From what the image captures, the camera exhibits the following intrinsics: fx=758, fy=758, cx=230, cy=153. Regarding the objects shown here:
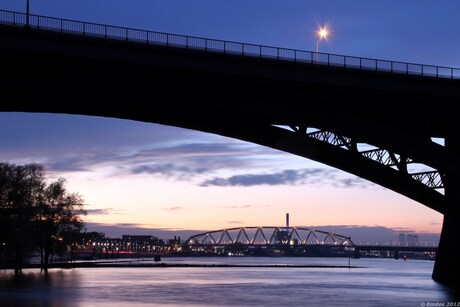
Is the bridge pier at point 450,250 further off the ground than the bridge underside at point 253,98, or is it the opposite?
the bridge underside at point 253,98

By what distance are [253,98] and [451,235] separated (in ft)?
65.3

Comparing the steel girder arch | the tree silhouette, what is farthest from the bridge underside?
the tree silhouette

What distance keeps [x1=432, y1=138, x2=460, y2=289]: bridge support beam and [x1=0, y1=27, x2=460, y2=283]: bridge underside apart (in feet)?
0.62

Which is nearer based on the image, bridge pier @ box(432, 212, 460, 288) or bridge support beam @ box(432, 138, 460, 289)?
bridge support beam @ box(432, 138, 460, 289)

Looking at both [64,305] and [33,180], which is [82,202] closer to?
[33,180]

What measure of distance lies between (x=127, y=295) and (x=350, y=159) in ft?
60.8

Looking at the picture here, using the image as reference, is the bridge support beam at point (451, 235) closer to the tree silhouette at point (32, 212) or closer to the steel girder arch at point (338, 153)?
the steel girder arch at point (338, 153)

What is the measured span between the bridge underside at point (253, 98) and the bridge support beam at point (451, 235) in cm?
19

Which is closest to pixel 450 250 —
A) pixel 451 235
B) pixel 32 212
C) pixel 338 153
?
pixel 451 235

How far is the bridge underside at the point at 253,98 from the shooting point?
44031mm

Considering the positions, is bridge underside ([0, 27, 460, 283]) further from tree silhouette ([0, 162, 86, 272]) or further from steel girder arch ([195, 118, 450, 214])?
tree silhouette ([0, 162, 86, 272])

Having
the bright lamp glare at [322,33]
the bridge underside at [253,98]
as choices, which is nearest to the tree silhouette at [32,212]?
the bridge underside at [253,98]

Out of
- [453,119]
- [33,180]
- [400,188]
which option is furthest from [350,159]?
[33,180]

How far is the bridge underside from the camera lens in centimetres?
4403
